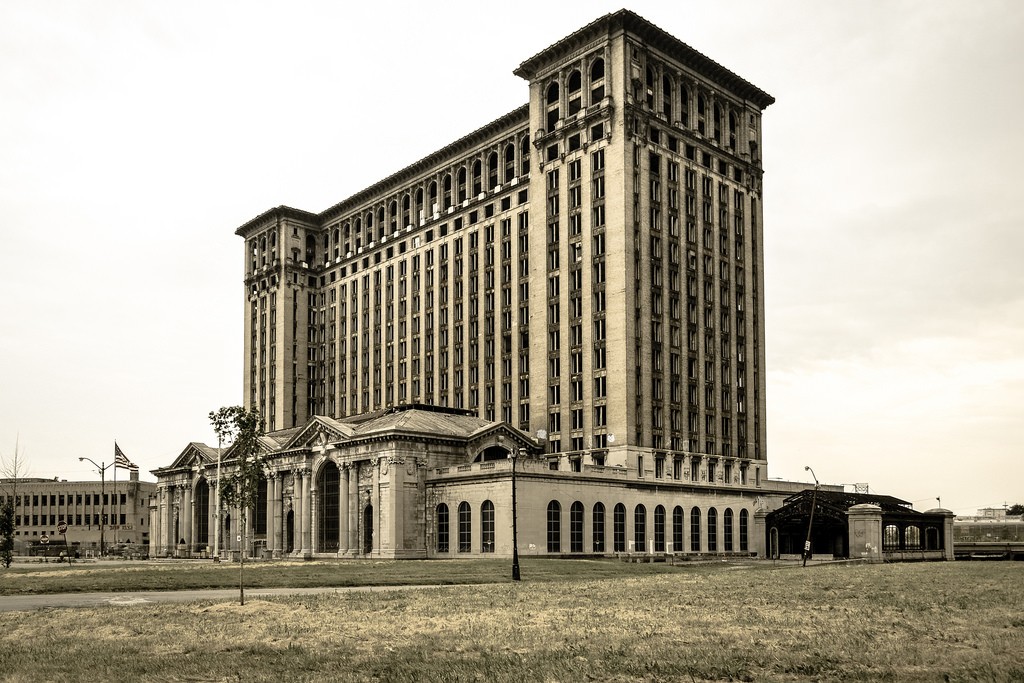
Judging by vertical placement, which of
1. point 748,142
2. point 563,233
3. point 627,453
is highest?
point 748,142

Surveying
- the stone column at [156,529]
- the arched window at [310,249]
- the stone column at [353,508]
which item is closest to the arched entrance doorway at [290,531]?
the stone column at [353,508]

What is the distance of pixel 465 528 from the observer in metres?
93.9

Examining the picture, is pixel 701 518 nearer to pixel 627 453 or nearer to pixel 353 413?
pixel 627 453

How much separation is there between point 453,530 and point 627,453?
18918 mm

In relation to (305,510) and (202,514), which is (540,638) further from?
(202,514)

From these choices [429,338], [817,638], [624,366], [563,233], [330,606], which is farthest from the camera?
[429,338]

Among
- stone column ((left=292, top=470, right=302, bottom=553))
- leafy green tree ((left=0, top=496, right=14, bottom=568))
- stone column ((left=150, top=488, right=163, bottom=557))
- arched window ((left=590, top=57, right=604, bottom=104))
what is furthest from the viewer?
stone column ((left=150, top=488, right=163, bottom=557))

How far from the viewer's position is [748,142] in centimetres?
12431

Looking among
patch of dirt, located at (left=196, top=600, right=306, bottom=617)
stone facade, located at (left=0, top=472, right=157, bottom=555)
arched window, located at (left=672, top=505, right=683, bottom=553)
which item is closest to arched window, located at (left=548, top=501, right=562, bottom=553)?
arched window, located at (left=672, top=505, right=683, bottom=553)

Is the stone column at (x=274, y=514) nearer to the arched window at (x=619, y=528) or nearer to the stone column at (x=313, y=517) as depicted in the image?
the stone column at (x=313, y=517)

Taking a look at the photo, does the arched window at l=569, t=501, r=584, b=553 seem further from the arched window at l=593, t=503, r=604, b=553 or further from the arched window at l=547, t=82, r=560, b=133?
the arched window at l=547, t=82, r=560, b=133

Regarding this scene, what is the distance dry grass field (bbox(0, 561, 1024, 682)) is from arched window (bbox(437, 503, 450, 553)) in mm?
60661

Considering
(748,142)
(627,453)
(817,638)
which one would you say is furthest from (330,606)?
(748,142)

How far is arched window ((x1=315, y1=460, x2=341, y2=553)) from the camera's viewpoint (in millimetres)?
105000
